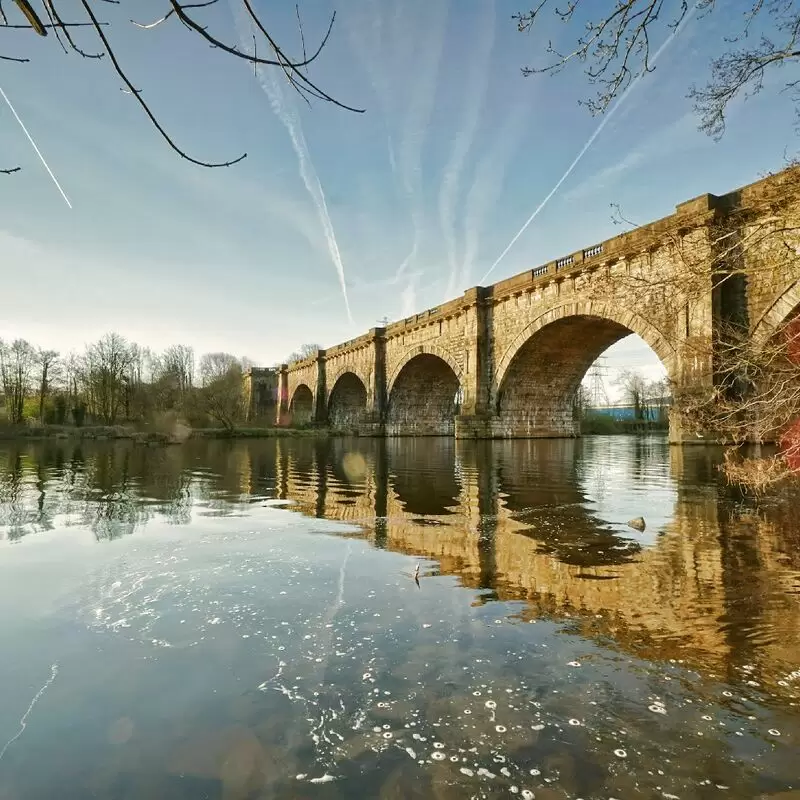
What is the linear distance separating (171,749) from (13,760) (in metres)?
0.59

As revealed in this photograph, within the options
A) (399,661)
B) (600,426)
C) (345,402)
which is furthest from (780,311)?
(345,402)

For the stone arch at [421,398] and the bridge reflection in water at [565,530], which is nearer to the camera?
the bridge reflection in water at [565,530]

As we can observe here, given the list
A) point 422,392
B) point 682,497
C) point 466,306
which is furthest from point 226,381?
point 682,497

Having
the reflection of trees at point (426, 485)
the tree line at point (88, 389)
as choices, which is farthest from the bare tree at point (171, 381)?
the reflection of trees at point (426, 485)

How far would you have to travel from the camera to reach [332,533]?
20.1ft

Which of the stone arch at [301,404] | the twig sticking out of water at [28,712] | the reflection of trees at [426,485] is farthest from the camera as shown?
the stone arch at [301,404]

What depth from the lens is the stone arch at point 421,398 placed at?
38541 mm

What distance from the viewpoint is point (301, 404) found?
7075cm

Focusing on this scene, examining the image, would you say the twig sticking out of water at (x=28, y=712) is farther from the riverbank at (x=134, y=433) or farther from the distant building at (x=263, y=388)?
the distant building at (x=263, y=388)

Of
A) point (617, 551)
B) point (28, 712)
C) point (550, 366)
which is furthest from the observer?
point (550, 366)

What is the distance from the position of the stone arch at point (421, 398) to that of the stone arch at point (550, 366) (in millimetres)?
9185

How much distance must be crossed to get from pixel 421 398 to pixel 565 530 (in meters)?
35.7

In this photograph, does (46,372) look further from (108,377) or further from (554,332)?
(554,332)

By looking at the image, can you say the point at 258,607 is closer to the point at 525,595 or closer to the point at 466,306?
the point at 525,595
